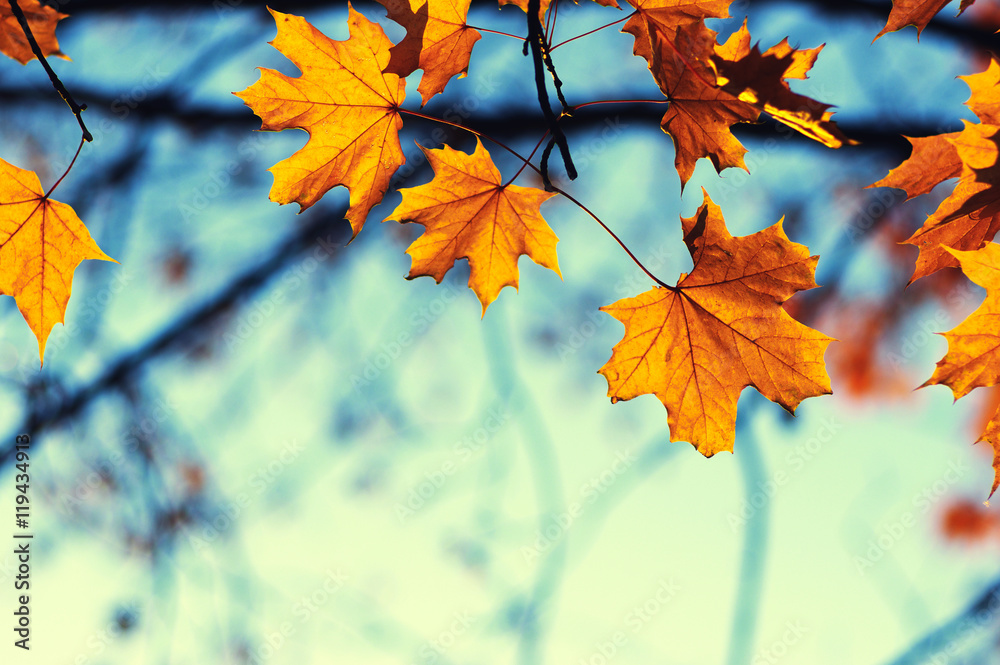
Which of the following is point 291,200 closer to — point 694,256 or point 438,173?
point 438,173

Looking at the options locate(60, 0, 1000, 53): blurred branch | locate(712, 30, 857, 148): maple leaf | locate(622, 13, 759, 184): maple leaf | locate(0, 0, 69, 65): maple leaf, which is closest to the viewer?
locate(712, 30, 857, 148): maple leaf

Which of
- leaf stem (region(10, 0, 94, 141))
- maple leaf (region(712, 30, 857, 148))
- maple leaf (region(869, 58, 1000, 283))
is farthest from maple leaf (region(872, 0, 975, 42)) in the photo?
leaf stem (region(10, 0, 94, 141))

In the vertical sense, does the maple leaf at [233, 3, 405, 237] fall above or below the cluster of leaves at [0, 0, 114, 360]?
above

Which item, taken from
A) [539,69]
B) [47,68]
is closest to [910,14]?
[539,69]

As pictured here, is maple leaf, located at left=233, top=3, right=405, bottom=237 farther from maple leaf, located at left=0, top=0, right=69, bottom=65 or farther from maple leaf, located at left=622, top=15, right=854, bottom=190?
maple leaf, located at left=0, top=0, right=69, bottom=65

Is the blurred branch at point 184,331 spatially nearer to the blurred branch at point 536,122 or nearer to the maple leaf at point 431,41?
the blurred branch at point 536,122

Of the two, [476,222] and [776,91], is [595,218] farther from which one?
[776,91]

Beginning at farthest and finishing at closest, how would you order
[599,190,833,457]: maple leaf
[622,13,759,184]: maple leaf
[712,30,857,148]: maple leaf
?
[599,190,833,457]: maple leaf, [622,13,759,184]: maple leaf, [712,30,857,148]: maple leaf
